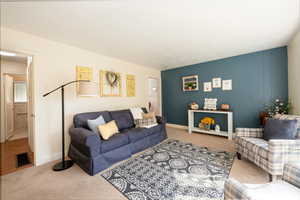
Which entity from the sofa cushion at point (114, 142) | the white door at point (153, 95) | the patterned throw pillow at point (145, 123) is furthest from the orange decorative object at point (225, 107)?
the sofa cushion at point (114, 142)

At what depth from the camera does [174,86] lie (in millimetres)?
4652

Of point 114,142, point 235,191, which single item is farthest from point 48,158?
point 235,191

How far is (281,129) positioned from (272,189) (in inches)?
56.0

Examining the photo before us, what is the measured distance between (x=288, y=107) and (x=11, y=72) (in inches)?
285

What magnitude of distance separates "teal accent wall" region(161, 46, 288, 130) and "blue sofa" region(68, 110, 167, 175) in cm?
222

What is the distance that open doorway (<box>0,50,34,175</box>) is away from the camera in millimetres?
2198

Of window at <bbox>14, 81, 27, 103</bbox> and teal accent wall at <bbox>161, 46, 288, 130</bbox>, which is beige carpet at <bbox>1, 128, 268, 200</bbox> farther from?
window at <bbox>14, 81, 27, 103</bbox>

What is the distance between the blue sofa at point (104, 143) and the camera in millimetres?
1794

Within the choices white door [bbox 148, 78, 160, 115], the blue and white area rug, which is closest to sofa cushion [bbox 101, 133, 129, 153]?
the blue and white area rug

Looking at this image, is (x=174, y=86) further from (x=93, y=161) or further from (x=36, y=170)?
(x=36, y=170)

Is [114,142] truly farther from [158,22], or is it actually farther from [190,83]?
[190,83]

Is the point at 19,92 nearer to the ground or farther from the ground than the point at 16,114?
farther from the ground

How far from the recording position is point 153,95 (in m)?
4.72

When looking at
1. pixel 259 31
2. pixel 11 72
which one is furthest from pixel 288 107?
pixel 11 72
